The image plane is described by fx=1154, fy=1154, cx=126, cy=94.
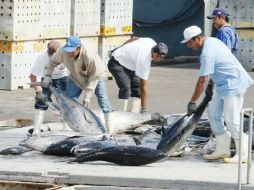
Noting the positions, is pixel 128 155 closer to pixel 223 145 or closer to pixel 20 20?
pixel 223 145

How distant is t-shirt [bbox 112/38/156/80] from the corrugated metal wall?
43.3ft

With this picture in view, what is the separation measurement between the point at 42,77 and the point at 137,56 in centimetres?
164

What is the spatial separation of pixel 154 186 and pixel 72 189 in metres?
0.87

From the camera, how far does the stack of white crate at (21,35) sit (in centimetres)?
2212

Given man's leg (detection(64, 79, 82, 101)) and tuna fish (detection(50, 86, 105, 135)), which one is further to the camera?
man's leg (detection(64, 79, 82, 101))

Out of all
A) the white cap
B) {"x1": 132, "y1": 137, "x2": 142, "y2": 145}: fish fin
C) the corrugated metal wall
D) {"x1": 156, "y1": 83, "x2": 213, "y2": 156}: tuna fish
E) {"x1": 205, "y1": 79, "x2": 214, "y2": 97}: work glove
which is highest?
the white cap

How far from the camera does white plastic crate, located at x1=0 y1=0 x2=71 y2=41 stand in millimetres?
22125

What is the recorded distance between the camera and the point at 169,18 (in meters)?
30.6

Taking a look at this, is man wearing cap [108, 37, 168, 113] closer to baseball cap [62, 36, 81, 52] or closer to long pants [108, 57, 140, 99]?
long pants [108, 57, 140, 99]

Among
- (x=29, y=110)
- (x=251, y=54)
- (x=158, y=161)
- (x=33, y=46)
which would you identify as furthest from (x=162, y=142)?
(x=251, y=54)

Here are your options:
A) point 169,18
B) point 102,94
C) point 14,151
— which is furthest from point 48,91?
point 169,18

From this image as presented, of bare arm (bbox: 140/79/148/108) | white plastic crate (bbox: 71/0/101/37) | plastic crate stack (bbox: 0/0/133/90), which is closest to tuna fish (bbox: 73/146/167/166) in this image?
bare arm (bbox: 140/79/148/108)

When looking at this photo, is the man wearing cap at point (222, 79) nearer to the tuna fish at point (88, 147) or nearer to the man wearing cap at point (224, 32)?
the tuna fish at point (88, 147)

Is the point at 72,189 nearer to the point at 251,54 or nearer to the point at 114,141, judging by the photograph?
the point at 114,141
